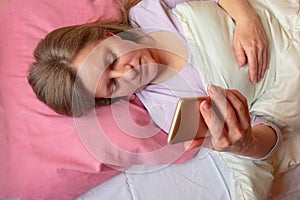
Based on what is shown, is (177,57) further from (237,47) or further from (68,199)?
(68,199)

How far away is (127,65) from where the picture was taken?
0.88m

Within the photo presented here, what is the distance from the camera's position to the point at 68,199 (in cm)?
89

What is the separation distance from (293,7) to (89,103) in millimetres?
490

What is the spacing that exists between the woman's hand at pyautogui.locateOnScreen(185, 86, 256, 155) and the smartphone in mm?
10

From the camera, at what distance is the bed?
2.90ft

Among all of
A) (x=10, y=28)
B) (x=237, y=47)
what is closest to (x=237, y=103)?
(x=237, y=47)

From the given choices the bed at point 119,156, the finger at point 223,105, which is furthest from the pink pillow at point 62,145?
the finger at point 223,105

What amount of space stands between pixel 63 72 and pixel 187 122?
0.33 meters

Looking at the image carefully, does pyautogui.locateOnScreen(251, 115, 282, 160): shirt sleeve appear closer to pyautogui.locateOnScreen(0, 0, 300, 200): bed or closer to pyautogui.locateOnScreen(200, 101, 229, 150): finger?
pyautogui.locateOnScreen(0, 0, 300, 200): bed

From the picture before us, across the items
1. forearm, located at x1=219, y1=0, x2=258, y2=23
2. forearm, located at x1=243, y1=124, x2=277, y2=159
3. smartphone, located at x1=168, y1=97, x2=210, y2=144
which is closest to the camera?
smartphone, located at x1=168, y1=97, x2=210, y2=144

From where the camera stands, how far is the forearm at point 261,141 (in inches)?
32.9

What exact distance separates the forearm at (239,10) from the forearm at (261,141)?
23 centimetres

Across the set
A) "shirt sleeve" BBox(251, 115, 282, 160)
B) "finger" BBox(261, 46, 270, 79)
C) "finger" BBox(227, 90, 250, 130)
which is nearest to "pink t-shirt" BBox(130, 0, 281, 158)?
"shirt sleeve" BBox(251, 115, 282, 160)

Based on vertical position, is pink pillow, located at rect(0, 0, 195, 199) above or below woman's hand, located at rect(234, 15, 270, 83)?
below
